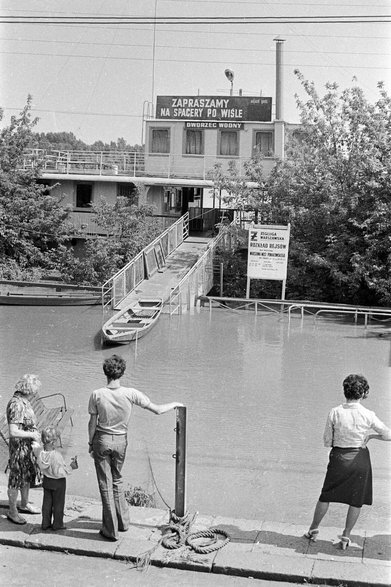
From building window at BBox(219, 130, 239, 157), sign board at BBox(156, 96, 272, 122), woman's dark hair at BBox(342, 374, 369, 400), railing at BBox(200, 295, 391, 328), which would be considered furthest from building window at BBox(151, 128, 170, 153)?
woman's dark hair at BBox(342, 374, 369, 400)

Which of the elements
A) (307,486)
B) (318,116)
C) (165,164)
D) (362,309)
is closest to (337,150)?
(318,116)

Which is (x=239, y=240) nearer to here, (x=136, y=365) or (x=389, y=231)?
(x=389, y=231)

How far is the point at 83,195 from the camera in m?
37.8

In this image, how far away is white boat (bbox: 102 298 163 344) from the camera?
20.5 meters

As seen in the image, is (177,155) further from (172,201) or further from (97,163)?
(97,163)

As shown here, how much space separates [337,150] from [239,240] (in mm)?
4957

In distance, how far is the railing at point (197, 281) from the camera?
25.3 metres

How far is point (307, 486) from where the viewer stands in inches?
387

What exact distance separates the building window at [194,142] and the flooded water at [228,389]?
→ 12975mm

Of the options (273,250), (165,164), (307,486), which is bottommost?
(307,486)

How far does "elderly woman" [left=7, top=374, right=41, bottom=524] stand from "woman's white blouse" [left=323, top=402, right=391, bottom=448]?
2.75 m

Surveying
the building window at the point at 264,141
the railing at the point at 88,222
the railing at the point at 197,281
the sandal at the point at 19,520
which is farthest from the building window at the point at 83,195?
the sandal at the point at 19,520

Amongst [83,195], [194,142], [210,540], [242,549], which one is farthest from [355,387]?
[83,195]

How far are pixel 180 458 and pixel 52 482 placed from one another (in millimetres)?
1174
